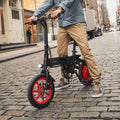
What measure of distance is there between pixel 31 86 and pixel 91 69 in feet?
3.45

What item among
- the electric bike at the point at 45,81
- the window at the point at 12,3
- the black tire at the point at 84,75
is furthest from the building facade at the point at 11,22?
the electric bike at the point at 45,81

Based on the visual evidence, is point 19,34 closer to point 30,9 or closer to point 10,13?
point 10,13

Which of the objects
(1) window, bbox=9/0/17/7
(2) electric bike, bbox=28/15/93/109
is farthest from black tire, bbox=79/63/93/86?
(1) window, bbox=9/0/17/7

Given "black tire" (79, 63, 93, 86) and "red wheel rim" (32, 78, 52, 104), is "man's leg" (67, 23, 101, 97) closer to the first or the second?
"black tire" (79, 63, 93, 86)

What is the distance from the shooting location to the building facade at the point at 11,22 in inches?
765

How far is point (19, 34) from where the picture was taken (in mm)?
21641

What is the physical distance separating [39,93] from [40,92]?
2cm

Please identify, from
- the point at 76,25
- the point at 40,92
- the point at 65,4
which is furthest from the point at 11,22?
the point at 40,92

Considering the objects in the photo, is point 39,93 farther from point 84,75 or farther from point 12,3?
point 12,3

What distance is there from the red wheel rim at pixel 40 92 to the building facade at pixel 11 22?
639 inches

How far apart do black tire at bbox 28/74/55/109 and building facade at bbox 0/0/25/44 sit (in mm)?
16206

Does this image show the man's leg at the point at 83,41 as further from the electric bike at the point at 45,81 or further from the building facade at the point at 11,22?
the building facade at the point at 11,22

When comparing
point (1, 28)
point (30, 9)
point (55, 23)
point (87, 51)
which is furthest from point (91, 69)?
point (55, 23)

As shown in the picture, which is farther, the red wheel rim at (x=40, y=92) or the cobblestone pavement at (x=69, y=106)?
A: the red wheel rim at (x=40, y=92)
